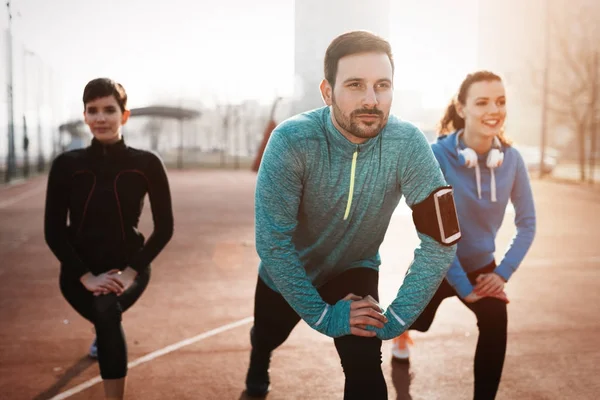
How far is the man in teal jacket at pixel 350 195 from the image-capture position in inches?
96.7

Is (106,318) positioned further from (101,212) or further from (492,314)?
(492,314)

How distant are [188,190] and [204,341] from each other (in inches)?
695

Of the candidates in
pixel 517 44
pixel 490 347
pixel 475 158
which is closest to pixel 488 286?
pixel 490 347

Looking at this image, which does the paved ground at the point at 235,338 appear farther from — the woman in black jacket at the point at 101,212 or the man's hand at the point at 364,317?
the man's hand at the point at 364,317

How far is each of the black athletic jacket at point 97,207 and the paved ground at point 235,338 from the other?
1014 millimetres

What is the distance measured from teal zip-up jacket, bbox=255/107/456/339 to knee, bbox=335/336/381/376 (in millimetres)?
68

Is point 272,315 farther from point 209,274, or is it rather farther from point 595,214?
point 595,214

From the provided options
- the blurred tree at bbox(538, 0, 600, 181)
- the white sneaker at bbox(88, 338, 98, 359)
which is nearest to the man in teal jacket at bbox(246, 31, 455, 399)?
the white sneaker at bbox(88, 338, 98, 359)

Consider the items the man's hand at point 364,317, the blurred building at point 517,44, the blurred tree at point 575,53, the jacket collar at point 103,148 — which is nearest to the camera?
the man's hand at point 364,317

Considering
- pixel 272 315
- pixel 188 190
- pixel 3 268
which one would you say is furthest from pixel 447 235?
pixel 188 190

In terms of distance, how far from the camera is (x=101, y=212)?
3.46 metres

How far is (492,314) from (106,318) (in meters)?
2.13

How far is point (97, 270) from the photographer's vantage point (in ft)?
11.4

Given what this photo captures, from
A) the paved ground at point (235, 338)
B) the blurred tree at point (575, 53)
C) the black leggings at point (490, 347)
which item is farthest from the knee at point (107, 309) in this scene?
the blurred tree at point (575, 53)
